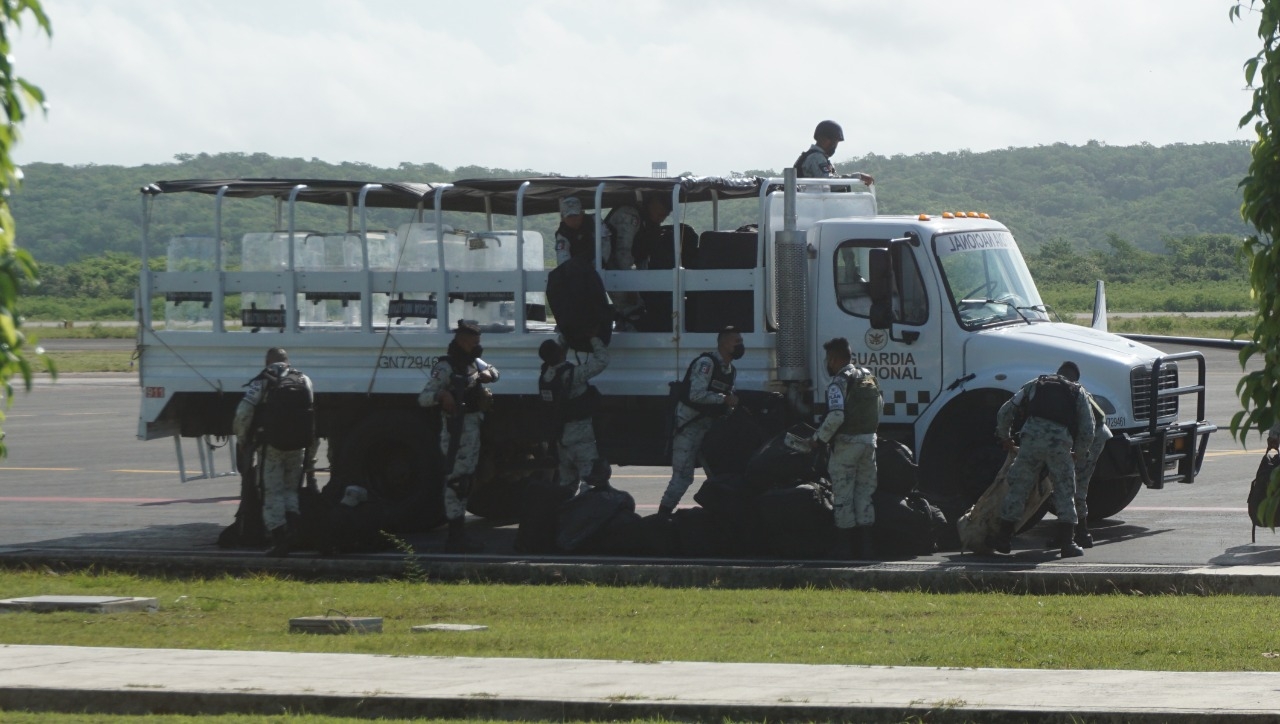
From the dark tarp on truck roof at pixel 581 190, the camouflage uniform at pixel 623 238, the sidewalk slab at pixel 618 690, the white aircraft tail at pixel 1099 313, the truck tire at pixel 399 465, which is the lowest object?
the sidewalk slab at pixel 618 690

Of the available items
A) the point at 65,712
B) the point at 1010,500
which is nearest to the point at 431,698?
the point at 65,712

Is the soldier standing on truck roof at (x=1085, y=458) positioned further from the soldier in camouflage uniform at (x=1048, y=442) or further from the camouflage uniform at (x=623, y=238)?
the camouflage uniform at (x=623, y=238)

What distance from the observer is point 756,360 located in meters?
13.4

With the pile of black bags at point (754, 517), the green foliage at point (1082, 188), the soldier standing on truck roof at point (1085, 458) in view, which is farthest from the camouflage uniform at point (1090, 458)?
the green foliage at point (1082, 188)

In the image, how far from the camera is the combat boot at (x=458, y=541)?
13.5 metres

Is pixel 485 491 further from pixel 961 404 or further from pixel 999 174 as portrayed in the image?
pixel 999 174

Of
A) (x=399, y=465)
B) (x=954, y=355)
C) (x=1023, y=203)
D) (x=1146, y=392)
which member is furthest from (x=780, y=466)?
(x=1023, y=203)

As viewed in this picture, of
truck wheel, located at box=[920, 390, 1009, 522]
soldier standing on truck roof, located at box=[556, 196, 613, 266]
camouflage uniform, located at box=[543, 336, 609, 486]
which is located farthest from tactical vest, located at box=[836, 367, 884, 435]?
soldier standing on truck roof, located at box=[556, 196, 613, 266]

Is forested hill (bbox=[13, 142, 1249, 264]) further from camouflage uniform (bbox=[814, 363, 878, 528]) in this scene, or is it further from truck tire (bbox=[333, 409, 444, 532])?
camouflage uniform (bbox=[814, 363, 878, 528])

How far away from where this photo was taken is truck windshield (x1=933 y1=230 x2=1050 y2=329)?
44.0 ft

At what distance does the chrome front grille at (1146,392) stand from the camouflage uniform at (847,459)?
2.38 metres

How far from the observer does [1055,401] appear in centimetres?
1212

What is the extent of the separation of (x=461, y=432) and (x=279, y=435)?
1.52m

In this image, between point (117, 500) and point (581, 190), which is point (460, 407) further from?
point (117, 500)
